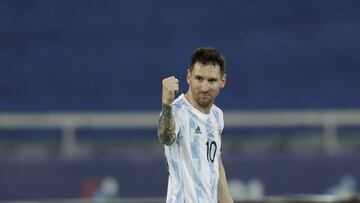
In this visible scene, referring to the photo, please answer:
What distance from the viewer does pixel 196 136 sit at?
5.64 m

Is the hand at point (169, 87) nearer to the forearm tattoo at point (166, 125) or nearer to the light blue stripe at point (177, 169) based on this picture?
the forearm tattoo at point (166, 125)

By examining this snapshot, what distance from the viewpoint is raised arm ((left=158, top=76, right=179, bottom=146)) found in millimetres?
5227

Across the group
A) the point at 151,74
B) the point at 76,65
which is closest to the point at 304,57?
the point at 151,74

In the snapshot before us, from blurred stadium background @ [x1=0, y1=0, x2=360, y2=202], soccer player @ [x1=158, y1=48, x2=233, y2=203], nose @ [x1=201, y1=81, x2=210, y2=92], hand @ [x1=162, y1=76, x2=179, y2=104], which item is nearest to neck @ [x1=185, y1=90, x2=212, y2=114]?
soccer player @ [x1=158, y1=48, x2=233, y2=203]

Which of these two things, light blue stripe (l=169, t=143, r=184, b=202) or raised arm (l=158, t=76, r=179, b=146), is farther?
light blue stripe (l=169, t=143, r=184, b=202)

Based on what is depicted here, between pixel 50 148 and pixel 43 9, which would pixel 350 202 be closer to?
pixel 50 148

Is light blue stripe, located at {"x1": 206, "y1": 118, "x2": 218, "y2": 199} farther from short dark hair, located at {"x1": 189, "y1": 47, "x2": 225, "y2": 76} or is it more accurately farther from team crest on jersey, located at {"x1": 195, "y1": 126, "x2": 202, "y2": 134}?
short dark hair, located at {"x1": 189, "y1": 47, "x2": 225, "y2": 76}

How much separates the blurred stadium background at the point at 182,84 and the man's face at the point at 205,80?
6.19m

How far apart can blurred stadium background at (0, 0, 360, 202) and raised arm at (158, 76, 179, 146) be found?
629 centimetres

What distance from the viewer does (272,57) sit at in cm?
1492

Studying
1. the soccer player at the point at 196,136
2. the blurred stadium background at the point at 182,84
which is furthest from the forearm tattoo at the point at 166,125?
the blurred stadium background at the point at 182,84

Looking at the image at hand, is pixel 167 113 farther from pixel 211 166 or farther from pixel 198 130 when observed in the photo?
pixel 211 166

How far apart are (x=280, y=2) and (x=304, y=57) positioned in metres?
0.99

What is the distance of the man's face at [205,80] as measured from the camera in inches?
215
